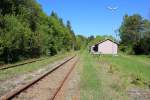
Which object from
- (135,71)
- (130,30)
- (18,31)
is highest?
(130,30)

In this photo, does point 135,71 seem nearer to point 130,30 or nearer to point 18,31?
point 18,31

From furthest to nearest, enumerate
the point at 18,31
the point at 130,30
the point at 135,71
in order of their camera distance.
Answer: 1. the point at 130,30
2. the point at 18,31
3. the point at 135,71

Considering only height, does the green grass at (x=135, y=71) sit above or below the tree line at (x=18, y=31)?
below

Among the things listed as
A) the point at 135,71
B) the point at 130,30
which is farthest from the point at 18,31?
the point at 130,30

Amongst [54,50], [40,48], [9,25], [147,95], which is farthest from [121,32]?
[147,95]

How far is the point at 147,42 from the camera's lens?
10131cm

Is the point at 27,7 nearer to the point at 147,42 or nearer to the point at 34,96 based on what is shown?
the point at 34,96

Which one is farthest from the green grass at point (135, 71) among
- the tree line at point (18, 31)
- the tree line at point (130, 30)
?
the tree line at point (130, 30)

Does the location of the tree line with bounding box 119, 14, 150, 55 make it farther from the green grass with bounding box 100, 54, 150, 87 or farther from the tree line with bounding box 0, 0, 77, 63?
the green grass with bounding box 100, 54, 150, 87

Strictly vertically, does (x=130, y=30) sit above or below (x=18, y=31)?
above

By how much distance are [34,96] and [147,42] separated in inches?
3586

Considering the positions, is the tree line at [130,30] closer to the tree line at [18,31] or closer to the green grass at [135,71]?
the tree line at [18,31]

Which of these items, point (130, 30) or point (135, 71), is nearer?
point (135, 71)

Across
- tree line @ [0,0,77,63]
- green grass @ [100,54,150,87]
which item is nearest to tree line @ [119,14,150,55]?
tree line @ [0,0,77,63]
